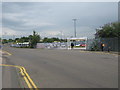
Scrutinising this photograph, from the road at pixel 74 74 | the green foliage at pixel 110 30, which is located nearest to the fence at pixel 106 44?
the green foliage at pixel 110 30

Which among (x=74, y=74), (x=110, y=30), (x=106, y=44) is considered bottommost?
(x=74, y=74)

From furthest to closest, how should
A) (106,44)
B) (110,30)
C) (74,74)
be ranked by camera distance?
(110,30)
(106,44)
(74,74)

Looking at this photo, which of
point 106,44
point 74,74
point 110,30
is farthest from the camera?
point 110,30

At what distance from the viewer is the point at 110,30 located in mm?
42906

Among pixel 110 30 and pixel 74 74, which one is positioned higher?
pixel 110 30

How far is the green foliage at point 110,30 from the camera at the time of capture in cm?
4126

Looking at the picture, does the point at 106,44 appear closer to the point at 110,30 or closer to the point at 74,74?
the point at 110,30

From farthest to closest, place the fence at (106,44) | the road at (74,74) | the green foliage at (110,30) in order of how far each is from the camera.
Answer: the green foliage at (110,30)
the fence at (106,44)
the road at (74,74)

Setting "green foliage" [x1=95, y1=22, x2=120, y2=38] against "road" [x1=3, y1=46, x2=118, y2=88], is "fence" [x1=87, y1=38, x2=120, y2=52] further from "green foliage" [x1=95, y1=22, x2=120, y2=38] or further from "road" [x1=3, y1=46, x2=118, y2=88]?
"road" [x1=3, y1=46, x2=118, y2=88]

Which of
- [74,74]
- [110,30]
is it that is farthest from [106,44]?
[74,74]

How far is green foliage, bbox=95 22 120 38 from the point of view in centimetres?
4126

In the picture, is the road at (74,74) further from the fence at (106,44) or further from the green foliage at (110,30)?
the green foliage at (110,30)

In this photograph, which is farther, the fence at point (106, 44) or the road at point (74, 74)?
the fence at point (106, 44)

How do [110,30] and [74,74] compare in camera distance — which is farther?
[110,30]
